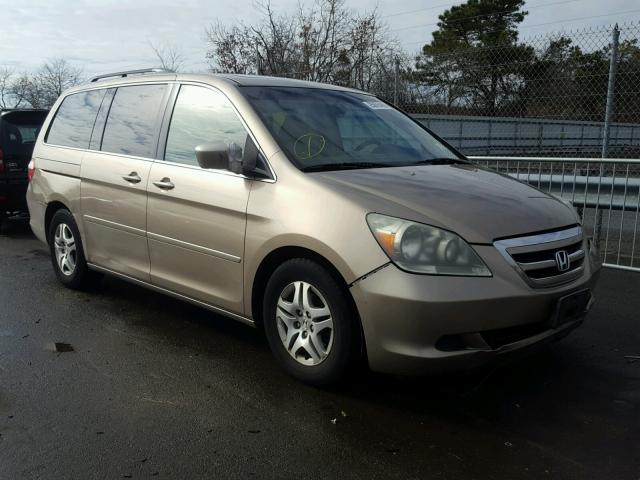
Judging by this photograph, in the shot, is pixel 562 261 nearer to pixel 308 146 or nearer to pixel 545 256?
A: pixel 545 256

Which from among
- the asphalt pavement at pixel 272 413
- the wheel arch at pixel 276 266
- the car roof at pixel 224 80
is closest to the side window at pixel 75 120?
the car roof at pixel 224 80

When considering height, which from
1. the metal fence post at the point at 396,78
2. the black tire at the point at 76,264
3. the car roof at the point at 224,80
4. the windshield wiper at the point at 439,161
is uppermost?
the metal fence post at the point at 396,78

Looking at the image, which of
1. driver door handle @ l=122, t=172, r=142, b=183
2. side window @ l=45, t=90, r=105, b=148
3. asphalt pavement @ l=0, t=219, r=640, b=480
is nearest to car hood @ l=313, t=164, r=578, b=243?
asphalt pavement @ l=0, t=219, r=640, b=480

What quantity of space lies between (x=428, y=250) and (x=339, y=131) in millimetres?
1382

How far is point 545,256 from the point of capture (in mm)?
3230

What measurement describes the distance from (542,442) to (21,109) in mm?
8544

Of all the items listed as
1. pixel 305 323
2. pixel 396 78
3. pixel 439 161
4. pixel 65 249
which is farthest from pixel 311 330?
pixel 396 78

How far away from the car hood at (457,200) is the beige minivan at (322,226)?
0.04 ft

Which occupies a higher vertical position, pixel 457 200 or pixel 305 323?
pixel 457 200

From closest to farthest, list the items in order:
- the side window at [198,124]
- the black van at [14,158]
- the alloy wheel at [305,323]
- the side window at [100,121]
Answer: the alloy wheel at [305,323], the side window at [198,124], the side window at [100,121], the black van at [14,158]

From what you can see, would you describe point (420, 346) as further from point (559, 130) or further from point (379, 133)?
point (559, 130)

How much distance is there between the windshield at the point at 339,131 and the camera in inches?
149

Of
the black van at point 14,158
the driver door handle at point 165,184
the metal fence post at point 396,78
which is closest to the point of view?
the driver door handle at point 165,184

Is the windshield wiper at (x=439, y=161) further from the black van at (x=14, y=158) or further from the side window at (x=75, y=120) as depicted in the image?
the black van at (x=14, y=158)
